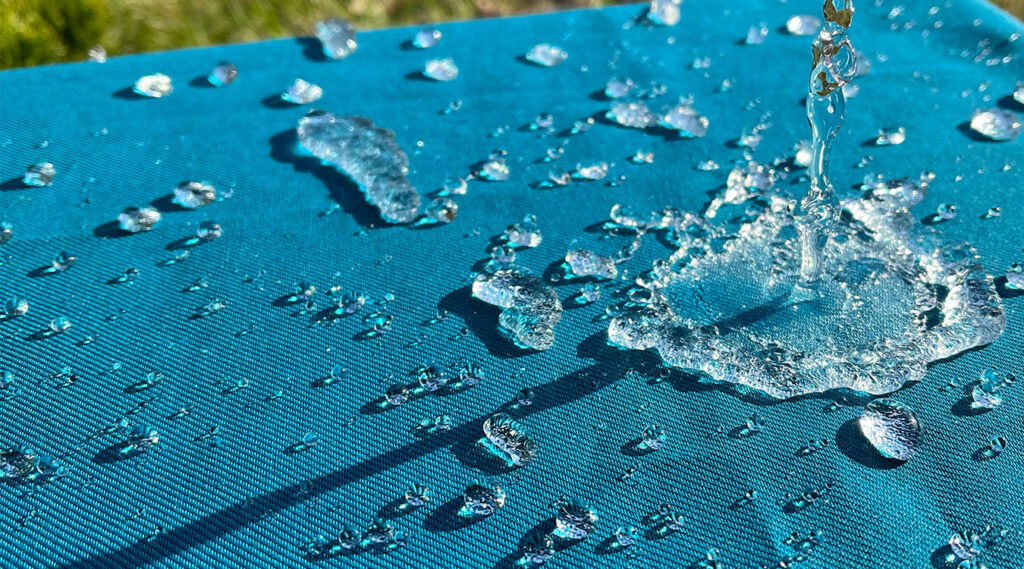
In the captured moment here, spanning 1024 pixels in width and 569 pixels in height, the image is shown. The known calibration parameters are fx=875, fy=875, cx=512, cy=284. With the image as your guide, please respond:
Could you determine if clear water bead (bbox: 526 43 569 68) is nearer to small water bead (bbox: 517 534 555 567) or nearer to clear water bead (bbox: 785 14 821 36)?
clear water bead (bbox: 785 14 821 36)

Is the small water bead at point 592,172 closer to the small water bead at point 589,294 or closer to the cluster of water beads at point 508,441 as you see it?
the small water bead at point 589,294

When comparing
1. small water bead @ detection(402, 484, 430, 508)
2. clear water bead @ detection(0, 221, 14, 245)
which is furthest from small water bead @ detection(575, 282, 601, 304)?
clear water bead @ detection(0, 221, 14, 245)

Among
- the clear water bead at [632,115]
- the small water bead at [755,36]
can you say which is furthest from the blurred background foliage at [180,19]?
the clear water bead at [632,115]

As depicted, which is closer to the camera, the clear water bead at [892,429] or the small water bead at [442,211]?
the clear water bead at [892,429]

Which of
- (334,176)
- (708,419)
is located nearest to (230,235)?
(334,176)

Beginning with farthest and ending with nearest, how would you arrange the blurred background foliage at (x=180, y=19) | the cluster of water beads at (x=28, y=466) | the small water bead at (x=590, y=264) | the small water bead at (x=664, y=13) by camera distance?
1. the blurred background foliage at (x=180, y=19)
2. the small water bead at (x=664, y=13)
3. the small water bead at (x=590, y=264)
4. the cluster of water beads at (x=28, y=466)

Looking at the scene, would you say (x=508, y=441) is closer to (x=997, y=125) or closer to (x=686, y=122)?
(x=686, y=122)

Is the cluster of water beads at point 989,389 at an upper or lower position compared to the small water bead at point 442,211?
lower
